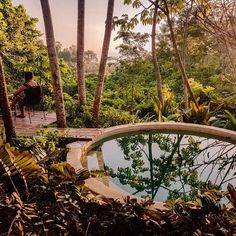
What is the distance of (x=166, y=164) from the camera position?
19.1ft

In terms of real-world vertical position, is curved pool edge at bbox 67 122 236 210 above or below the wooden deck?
below

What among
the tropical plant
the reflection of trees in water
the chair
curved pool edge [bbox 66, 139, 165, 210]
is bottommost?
the reflection of trees in water

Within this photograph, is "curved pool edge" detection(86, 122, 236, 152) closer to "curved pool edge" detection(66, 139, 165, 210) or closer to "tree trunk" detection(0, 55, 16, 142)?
"curved pool edge" detection(66, 139, 165, 210)

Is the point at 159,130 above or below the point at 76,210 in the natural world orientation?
below

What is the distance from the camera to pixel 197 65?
44.5 feet

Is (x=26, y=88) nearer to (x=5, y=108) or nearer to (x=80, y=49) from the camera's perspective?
(x=80, y=49)

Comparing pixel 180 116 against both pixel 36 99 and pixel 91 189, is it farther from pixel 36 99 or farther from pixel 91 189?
pixel 91 189

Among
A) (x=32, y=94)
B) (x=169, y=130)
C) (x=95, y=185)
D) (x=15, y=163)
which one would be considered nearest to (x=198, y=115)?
(x=169, y=130)

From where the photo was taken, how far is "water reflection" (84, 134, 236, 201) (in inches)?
193

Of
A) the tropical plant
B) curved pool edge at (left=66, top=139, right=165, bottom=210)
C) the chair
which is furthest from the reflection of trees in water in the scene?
the chair

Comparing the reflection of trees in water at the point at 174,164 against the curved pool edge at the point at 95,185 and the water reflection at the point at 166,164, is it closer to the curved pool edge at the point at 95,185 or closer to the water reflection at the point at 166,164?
the water reflection at the point at 166,164

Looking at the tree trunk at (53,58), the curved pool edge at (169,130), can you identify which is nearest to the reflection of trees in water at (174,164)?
the curved pool edge at (169,130)

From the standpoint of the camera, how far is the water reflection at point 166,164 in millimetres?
4910

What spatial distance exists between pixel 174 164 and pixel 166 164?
156 millimetres
